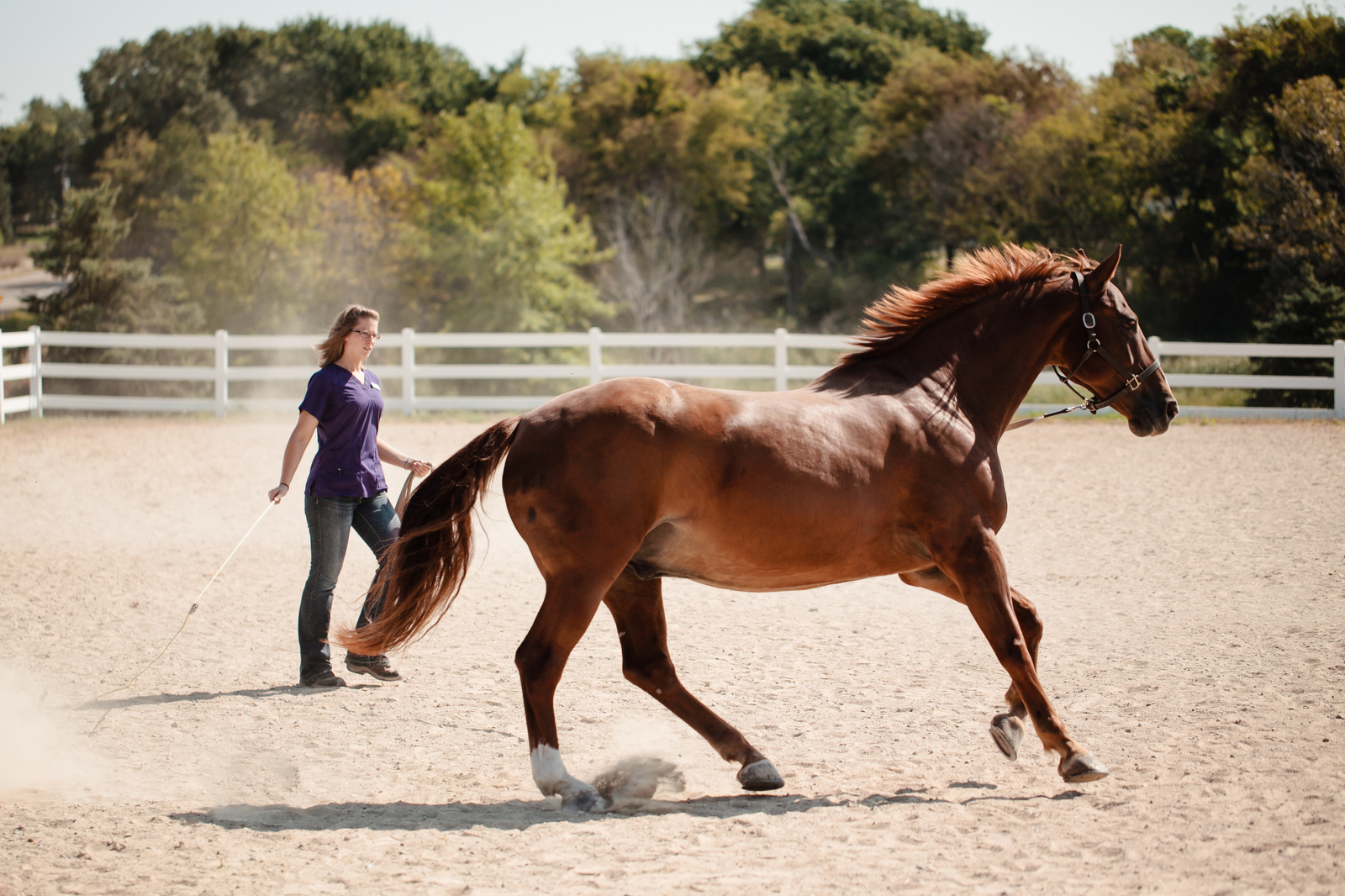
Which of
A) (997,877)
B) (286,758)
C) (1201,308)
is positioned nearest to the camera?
(997,877)

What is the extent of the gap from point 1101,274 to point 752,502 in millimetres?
1909

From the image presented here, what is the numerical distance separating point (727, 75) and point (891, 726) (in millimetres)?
44995

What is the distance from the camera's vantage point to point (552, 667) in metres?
4.04

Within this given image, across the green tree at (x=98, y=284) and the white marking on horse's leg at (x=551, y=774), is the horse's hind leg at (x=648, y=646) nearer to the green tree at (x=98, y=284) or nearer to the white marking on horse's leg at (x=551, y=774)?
the white marking on horse's leg at (x=551, y=774)

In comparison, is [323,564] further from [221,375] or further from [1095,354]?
[221,375]

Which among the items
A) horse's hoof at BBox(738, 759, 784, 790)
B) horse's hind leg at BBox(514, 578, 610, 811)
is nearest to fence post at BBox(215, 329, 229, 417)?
horse's hind leg at BBox(514, 578, 610, 811)

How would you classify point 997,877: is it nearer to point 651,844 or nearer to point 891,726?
point 651,844

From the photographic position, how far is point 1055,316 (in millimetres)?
4840

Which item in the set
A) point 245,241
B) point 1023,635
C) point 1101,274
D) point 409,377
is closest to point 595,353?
point 409,377

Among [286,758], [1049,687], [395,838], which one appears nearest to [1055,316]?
[1049,687]

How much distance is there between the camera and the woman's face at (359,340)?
5492 mm

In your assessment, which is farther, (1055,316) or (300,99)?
Result: (300,99)

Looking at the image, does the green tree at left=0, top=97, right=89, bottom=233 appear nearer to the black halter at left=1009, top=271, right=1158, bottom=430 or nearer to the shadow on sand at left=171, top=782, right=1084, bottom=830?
the shadow on sand at left=171, top=782, right=1084, bottom=830

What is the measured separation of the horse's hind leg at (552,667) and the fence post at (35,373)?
16865mm
